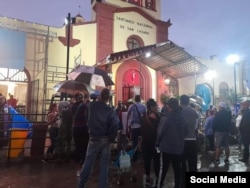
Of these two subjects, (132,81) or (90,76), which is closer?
(90,76)

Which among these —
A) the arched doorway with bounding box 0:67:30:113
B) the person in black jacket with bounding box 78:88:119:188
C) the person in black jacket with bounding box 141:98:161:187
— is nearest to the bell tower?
the arched doorway with bounding box 0:67:30:113

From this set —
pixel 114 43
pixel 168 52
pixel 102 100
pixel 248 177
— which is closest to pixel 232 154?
pixel 248 177

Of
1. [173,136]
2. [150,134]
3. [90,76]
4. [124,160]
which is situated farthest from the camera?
[90,76]

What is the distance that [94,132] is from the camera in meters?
4.69

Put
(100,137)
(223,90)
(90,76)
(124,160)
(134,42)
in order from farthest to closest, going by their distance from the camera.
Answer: (223,90)
(134,42)
(90,76)
(124,160)
(100,137)

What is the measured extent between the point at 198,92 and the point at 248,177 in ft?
63.1

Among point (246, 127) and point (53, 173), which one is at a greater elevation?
point (246, 127)

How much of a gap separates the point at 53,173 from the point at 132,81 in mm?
12900

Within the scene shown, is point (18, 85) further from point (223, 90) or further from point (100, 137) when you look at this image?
point (223, 90)

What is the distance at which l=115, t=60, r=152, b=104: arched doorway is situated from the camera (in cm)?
1803

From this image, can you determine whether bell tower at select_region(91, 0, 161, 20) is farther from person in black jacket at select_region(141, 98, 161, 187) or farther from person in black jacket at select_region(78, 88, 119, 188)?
person in black jacket at select_region(78, 88, 119, 188)

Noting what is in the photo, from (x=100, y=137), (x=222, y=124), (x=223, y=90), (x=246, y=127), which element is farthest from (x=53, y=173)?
(x=223, y=90)

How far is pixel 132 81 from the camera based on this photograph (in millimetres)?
18734

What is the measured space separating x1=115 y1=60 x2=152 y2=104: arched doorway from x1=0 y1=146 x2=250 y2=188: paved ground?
400 inches
